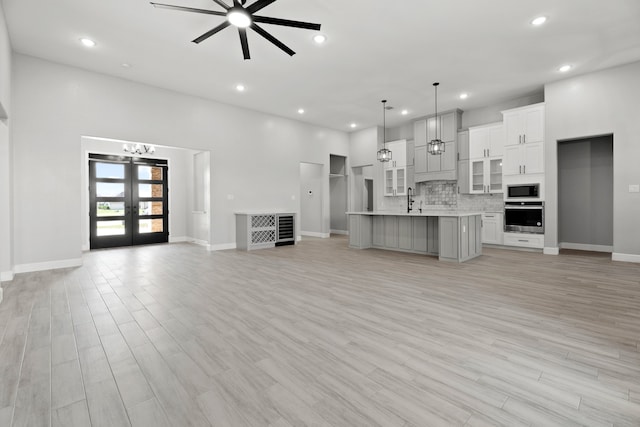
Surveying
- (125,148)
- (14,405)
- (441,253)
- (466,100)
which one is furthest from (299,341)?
(125,148)

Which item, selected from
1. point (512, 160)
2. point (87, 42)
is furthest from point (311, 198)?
point (87, 42)

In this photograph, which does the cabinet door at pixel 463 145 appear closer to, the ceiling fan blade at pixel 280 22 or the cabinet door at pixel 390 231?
the cabinet door at pixel 390 231

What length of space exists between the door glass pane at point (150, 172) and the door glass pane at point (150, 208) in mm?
710

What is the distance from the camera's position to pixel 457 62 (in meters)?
5.10

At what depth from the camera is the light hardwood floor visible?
1.50 meters

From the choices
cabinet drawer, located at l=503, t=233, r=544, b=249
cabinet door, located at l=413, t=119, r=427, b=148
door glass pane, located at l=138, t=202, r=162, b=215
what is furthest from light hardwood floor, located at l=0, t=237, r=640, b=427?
cabinet door, located at l=413, t=119, r=427, b=148

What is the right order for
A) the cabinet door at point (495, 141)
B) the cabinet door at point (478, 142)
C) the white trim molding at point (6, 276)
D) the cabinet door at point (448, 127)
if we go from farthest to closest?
the cabinet door at point (448, 127) → the cabinet door at point (478, 142) → the cabinet door at point (495, 141) → the white trim molding at point (6, 276)

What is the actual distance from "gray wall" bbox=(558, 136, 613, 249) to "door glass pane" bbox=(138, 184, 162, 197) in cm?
1014

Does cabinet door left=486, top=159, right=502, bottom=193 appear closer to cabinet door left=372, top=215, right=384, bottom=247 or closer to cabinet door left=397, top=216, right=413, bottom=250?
cabinet door left=397, top=216, right=413, bottom=250

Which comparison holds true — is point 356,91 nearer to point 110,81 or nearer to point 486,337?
point 110,81

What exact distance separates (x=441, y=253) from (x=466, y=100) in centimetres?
391

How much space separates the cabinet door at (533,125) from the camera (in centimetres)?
614

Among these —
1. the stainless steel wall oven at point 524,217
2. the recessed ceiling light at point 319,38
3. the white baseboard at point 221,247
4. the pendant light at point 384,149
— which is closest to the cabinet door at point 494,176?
the stainless steel wall oven at point 524,217

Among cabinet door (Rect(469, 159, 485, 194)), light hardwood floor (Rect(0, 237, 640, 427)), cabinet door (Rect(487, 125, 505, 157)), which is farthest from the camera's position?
cabinet door (Rect(469, 159, 485, 194))
